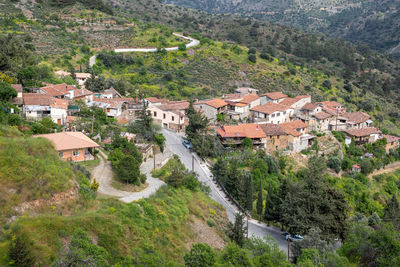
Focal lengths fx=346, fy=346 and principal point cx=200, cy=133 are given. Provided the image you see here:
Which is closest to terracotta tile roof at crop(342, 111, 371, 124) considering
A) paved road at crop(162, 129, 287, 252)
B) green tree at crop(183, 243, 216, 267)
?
paved road at crop(162, 129, 287, 252)

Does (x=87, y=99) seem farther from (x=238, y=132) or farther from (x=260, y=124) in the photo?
(x=260, y=124)

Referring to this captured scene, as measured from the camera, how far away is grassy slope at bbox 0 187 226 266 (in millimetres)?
14195

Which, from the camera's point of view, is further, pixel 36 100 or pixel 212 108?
pixel 212 108

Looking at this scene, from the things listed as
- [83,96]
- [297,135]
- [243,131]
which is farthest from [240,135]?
[83,96]

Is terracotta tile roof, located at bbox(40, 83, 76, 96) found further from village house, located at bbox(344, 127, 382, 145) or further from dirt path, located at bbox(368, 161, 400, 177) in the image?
dirt path, located at bbox(368, 161, 400, 177)

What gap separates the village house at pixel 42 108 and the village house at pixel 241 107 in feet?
74.2

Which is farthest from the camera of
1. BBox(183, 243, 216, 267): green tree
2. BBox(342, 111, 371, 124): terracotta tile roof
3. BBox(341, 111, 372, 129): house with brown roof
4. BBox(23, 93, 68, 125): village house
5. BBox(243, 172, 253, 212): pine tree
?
BBox(342, 111, 371, 124): terracotta tile roof

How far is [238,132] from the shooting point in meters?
40.8

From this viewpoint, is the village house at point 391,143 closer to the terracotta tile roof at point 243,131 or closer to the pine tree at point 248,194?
the terracotta tile roof at point 243,131

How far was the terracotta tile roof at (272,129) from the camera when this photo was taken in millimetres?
41688

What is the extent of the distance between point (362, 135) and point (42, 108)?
40632 millimetres

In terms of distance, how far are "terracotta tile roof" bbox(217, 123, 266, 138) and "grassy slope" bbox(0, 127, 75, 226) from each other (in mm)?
23863

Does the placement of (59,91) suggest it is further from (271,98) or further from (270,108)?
(271,98)

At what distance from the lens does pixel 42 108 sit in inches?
1300
